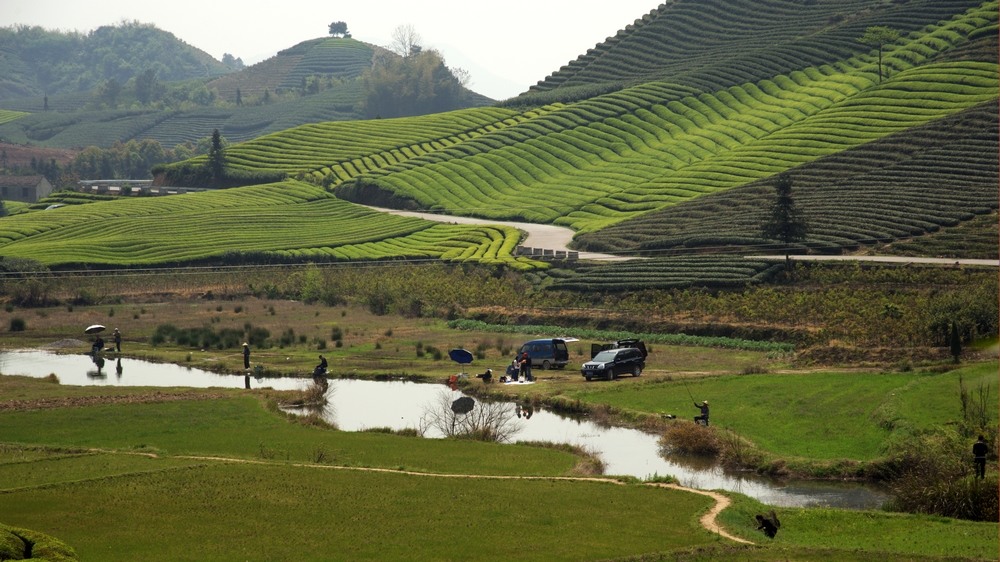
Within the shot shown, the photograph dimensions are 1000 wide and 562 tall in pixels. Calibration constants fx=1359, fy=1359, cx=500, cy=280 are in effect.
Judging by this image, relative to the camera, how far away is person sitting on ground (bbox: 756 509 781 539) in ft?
105

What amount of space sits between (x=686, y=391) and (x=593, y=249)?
175ft

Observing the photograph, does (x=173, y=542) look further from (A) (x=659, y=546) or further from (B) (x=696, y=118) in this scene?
(B) (x=696, y=118)

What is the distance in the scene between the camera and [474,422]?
4844 cm

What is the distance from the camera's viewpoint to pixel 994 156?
110938mm

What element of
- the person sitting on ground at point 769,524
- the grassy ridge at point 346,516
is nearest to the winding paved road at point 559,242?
the grassy ridge at point 346,516

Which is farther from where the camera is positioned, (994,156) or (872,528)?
(994,156)

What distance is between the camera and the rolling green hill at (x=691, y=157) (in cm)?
10200

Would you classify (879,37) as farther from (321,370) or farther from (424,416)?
(424,416)

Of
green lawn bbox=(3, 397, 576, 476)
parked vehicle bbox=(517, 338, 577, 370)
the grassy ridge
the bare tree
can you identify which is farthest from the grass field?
parked vehicle bbox=(517, 338, 577, 370)

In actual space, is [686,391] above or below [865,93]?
below

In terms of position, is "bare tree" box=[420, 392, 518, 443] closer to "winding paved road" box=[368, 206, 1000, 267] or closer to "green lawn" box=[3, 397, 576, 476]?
"green lawn" box=[3, 397, 576, 476]

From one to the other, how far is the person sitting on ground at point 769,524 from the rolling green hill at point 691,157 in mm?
49862

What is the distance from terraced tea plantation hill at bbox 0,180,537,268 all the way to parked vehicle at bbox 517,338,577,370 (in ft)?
106

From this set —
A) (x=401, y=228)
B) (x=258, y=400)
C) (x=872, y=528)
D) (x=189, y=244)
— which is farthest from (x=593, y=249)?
(x=872, y=528)
